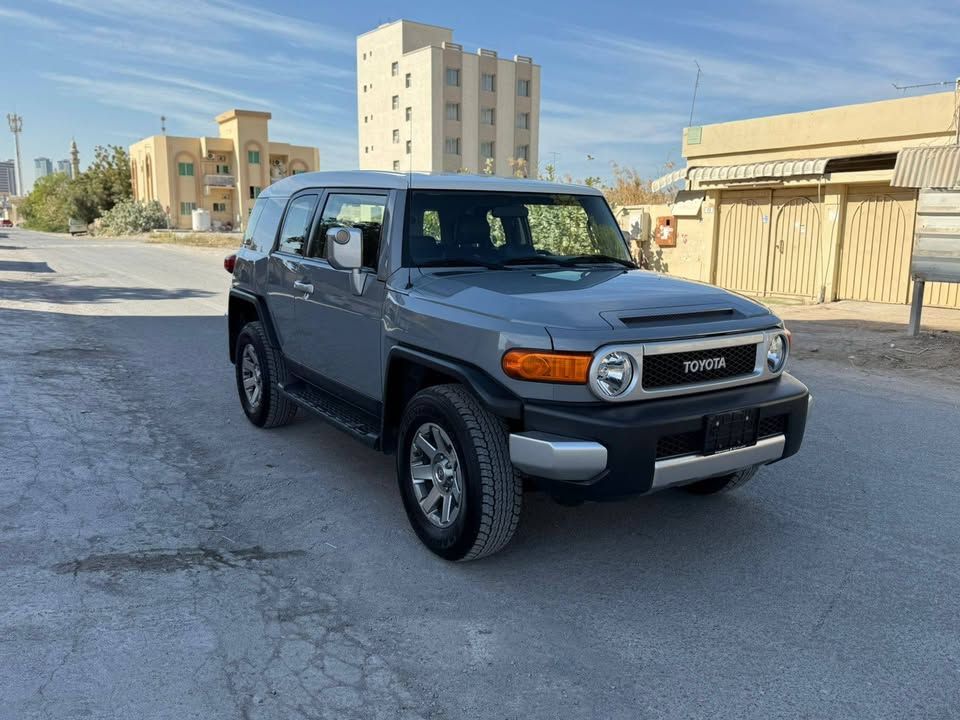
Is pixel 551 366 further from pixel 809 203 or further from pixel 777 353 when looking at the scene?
pixel 809 203

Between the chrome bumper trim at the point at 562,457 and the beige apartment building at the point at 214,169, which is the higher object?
the beige apartment building at the point at 214,169

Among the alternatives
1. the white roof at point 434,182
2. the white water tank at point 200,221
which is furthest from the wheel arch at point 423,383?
the white water tank at point 200,221

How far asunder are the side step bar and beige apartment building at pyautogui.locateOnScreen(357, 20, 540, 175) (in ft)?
200

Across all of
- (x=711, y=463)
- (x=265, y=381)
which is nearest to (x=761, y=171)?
(x=265, y=381)

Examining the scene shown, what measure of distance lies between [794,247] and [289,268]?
13.8 meters

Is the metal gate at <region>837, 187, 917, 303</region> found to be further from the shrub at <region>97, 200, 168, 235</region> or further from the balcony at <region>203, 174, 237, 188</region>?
the balcony at <region>203, 174, 237, 188</region>

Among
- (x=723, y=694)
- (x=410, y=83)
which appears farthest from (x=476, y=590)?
(x=410, y=83)

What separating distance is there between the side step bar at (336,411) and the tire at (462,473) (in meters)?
0.52

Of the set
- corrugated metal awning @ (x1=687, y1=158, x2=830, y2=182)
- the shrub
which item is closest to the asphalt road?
corrugated metal awning @ (x1=687, y1=158, x2=830, y2=182)

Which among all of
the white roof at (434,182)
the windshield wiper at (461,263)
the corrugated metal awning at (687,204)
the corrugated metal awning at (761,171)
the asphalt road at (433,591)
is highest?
the corrugated metal awning at (761,171)

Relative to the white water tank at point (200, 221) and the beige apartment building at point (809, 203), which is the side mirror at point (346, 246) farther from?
the white water tank at point (200, 221)

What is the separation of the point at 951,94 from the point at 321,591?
50.0 feet

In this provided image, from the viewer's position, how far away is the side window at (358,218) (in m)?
4.64

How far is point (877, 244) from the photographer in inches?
602
